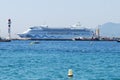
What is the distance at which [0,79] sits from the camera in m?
35.2

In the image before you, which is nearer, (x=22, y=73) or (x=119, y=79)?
(x=119, y=79)

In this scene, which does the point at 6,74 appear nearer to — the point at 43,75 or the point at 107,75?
the point at 43,75

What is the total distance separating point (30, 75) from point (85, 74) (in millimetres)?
4361

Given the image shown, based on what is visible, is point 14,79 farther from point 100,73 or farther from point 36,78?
point 100,73

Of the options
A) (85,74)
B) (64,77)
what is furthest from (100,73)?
(64,77)

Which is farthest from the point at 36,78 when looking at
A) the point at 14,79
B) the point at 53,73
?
the point at 53,73

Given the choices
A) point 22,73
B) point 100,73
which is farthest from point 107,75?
point 22,73

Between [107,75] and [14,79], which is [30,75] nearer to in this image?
[14,79]

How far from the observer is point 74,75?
37938 millimetres

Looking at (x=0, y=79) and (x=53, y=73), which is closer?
(x=0, y=79)

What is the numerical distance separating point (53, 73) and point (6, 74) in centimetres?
374

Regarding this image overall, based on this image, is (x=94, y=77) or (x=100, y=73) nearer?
(x=94, y=77)

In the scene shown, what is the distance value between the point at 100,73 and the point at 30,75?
19.3ft

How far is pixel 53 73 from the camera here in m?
39.6
